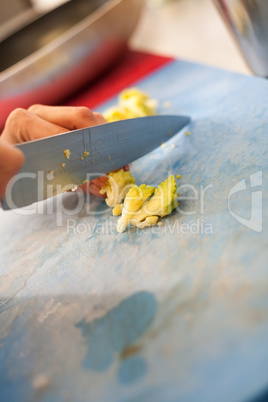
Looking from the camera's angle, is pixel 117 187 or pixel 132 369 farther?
pixel 117 187

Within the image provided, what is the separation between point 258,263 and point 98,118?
81cm

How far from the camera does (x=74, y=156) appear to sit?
4.03 feet

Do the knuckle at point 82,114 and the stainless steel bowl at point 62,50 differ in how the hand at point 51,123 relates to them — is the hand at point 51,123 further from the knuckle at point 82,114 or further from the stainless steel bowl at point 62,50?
the stainless steel bowl at point 62,50

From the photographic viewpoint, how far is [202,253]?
3.13 feet

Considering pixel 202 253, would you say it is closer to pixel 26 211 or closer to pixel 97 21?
pixel 26 211

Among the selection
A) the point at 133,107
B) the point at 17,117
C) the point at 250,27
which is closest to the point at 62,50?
the point at 133,107

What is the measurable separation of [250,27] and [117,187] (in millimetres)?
911

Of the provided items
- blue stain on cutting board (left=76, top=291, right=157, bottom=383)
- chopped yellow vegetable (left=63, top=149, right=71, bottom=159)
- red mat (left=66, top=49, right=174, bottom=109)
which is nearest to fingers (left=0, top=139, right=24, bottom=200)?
chopped yellow vegetable (left=63, top=149, right=71, bottom=159)

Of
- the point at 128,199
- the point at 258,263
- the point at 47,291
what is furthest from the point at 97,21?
the point at 258,263

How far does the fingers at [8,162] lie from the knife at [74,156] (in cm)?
5

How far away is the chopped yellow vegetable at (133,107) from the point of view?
1.65 metres

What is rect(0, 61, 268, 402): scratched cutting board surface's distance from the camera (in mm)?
748

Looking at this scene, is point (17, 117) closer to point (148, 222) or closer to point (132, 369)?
point (148, 222)

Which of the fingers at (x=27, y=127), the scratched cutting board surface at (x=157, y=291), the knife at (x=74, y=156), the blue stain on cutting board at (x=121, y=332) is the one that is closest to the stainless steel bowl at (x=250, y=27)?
the scratched cutting board surface at (x=157, y=291)
